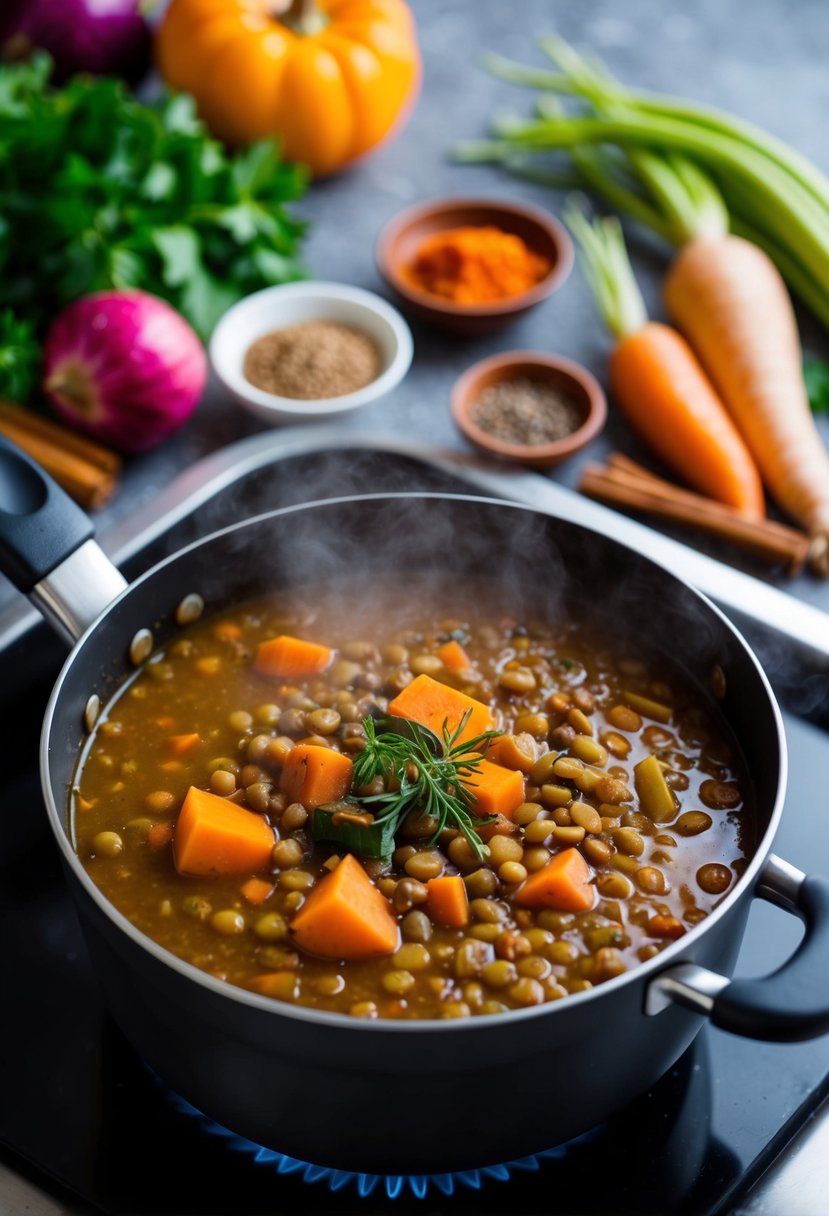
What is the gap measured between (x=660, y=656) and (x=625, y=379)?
102 centimetres

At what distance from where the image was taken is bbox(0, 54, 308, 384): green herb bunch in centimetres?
272

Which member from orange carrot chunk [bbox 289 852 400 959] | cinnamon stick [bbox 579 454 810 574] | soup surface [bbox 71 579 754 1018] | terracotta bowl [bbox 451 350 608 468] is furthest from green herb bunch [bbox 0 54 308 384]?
orange carrot chunk [bbox 289 852 400 959]

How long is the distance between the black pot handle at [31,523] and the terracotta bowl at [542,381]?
102 cm

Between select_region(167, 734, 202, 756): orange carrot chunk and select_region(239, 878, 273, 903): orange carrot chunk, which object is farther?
select_region(167, 734, 202, 756): orange carrot chunk

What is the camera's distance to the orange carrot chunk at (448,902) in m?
1.59

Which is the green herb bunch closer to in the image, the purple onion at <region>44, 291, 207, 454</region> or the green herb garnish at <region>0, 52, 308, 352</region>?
the green herb garnish at <region>0, 52, 308, 352</region>

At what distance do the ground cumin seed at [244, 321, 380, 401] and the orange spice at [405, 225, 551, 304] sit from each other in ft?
0.94

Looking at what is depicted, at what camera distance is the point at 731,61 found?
398 centimetres

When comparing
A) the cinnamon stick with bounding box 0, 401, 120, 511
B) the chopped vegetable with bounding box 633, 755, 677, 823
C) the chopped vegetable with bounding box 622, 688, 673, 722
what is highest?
the cinnamon stick with bounding box 0, 401, 120, 511

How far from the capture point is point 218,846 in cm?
167

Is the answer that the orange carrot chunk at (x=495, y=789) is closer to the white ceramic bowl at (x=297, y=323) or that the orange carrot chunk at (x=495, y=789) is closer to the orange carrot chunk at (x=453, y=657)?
the orange carrot chunk at (x=453, y=657)

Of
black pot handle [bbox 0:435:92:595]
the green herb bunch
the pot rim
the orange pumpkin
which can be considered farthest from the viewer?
the orange pumpkin

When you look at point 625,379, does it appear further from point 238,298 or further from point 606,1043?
point 606,1043

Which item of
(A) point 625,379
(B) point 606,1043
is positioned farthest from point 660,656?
(A) point 625,379
